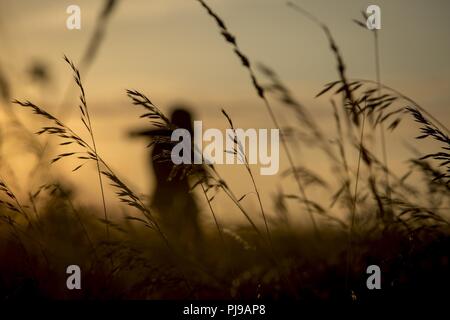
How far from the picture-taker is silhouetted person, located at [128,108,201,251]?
3036 mm

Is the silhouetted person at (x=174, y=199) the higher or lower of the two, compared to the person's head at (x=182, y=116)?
lower

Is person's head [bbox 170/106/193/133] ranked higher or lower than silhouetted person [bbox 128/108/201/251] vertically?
higher

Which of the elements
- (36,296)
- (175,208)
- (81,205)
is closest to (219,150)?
(36,296)

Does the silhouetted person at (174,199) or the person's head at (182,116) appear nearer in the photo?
the silhouetted person at (174,199)

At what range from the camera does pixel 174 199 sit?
20.5 ft

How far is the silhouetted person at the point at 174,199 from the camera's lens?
120 inches

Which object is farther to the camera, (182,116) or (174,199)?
(182,116)

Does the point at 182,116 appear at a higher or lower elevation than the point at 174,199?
higher

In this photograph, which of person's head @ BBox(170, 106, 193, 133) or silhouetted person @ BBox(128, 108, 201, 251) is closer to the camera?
silhouetted person @ BBox(128, 108, 201, 251)

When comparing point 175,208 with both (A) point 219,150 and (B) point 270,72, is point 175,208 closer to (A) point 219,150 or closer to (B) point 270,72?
(B) point 270,72
